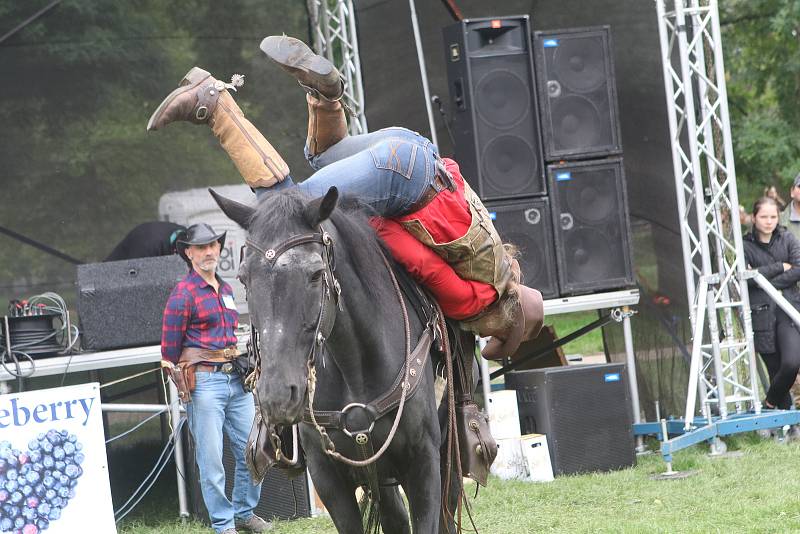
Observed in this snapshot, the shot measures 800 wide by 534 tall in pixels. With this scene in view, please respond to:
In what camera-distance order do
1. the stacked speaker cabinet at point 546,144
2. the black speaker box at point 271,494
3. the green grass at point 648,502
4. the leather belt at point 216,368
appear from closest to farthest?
the green grass at point 648,502
the leather belt at point 216,368
the black speaker box at point 271,494
the stacked speaker cabinet at point 546,144

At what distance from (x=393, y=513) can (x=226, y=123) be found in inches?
58.6

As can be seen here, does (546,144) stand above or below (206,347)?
A: above

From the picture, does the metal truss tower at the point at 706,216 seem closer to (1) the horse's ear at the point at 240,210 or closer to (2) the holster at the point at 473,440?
(2) the holster at the point at 473,440

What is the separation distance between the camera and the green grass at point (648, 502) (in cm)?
549

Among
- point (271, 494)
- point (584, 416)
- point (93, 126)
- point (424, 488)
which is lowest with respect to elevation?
point (271, 494)

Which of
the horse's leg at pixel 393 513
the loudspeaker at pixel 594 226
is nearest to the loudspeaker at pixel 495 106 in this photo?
the loudspeaker at pixel 594 226

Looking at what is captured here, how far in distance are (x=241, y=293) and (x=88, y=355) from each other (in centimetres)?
185

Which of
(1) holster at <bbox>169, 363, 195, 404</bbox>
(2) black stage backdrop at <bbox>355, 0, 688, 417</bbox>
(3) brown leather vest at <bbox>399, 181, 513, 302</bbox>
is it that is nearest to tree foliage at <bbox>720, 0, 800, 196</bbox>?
(2) black stage backdrop at <bbox>355, 0, 688, 417</bbox>

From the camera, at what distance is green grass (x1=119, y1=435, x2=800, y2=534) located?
549 cm

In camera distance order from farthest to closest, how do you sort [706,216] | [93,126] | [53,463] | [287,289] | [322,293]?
[93,126]
[706,216]
[53,463]
[322,293]
[287,289]

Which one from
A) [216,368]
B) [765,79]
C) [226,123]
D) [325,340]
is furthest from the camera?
[765,79]

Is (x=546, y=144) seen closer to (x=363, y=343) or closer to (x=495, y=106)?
(x=495, y=106)

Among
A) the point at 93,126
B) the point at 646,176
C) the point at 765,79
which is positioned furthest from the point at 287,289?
the point at 765,79

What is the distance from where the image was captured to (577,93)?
7527 millimetres
